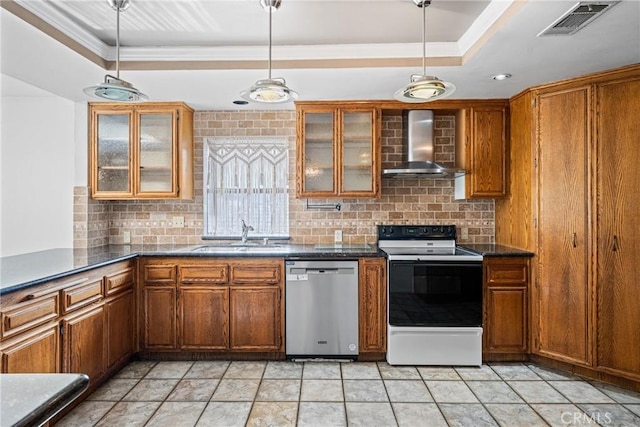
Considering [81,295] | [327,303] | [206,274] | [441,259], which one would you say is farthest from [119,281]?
[441,259]

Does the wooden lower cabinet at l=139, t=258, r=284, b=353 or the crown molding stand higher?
the crown molding

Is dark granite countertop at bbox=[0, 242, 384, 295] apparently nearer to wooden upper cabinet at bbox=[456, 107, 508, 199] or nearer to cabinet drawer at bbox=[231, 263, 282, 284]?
cabinet drawer at bbox=[231, 263, 282, 284]

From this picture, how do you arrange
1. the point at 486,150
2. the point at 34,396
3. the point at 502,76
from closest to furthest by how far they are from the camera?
1. the point at 34,396
2. the point at 502,76
3. the point at 486,150

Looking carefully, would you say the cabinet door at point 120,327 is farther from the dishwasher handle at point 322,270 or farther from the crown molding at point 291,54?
the crown molding at point 291,54

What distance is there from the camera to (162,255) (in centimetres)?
315

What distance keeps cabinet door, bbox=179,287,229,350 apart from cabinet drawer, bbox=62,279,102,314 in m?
0.68

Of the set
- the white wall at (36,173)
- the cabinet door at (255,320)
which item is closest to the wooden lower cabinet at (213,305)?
the cabinet door at (255,320)

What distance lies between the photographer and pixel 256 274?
10.3 feet

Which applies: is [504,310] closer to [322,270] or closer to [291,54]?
[322,270]

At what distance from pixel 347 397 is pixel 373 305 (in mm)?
812

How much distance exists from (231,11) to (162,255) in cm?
199

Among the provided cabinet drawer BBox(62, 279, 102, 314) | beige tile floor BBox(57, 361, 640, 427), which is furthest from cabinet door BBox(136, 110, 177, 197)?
beige tile floor BBox(57, 361, 640, 427)

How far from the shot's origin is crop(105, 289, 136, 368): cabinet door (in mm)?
2760

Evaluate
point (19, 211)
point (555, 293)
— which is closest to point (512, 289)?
point (555, 293)
